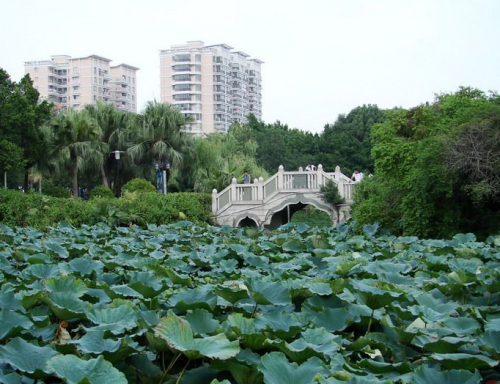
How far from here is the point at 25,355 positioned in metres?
2.06

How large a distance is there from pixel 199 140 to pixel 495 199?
32.6 m

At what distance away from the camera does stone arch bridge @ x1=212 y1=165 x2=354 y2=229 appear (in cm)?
3284

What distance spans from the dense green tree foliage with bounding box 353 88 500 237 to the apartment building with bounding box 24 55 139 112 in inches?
4092

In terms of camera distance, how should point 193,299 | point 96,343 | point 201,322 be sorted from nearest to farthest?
1. point 96,343
2. point 201,322
3. point 193,299

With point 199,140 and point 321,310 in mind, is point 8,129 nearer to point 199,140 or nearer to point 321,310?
point 199,140

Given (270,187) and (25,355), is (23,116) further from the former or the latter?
(25,355)

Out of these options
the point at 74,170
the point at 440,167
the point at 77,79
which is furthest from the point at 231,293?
the point at 77,79

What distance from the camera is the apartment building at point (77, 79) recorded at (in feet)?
386

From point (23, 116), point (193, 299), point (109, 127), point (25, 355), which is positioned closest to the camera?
point (25, 355)

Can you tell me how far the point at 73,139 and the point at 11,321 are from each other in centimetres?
3798

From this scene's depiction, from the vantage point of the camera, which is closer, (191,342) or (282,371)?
(282,371)

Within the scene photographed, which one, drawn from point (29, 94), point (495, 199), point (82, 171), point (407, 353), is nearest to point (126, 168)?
point (82, 171)

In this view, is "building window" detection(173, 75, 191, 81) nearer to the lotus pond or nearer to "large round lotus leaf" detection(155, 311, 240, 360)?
the lotus pond

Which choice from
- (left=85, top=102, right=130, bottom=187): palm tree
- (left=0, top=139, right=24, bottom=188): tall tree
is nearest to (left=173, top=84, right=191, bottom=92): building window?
(left=85, top=102, right=130, bottom=187): palm tree
